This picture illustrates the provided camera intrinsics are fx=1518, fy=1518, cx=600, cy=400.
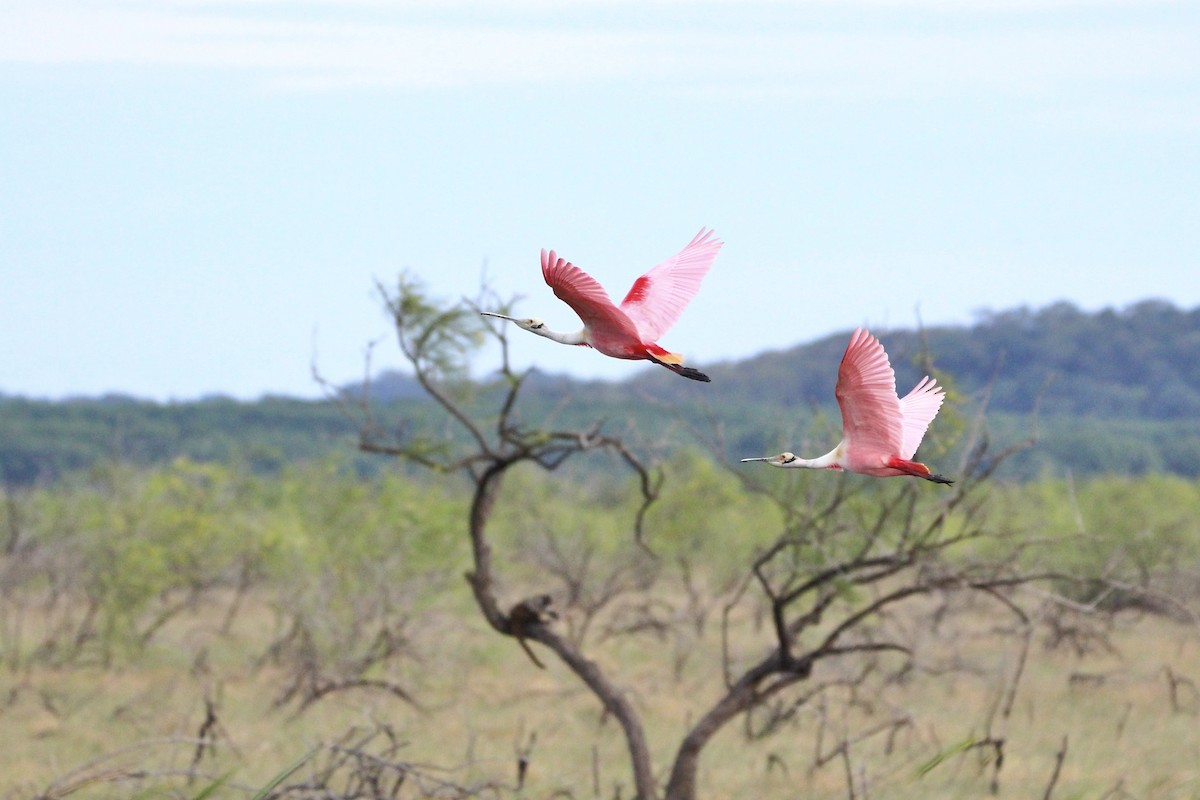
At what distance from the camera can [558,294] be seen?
114 inches

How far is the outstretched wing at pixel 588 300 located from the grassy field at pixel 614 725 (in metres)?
6.40

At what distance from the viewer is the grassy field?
12078 millimetres

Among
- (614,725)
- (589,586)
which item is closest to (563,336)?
(614,725)

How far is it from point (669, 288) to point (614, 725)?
43.2 ft

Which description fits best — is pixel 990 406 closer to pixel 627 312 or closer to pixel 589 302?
pixel 627 312

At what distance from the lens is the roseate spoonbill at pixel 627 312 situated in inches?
113

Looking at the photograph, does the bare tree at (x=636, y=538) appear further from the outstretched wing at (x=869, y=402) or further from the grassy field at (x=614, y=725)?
the outstretched wing at (x=869, y=402)

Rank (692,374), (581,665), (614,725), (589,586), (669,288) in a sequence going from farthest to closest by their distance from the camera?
(589,586)
(614,725)
(581,665)
(669,288)
(692,374)

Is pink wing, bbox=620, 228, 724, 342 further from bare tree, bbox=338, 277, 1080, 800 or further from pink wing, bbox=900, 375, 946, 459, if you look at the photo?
bare tree, bbox=338, 277, 1080, 800

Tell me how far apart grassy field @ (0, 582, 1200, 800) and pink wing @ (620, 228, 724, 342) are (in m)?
6.06

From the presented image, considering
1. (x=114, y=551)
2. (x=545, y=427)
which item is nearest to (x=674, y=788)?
(x=545, y=427)

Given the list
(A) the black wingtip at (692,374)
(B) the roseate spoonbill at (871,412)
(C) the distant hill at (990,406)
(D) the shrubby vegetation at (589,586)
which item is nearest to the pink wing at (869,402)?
(B) the roseate spoonbill at (871,412)

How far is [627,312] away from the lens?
3127 mm

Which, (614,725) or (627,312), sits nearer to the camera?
(627,312)
